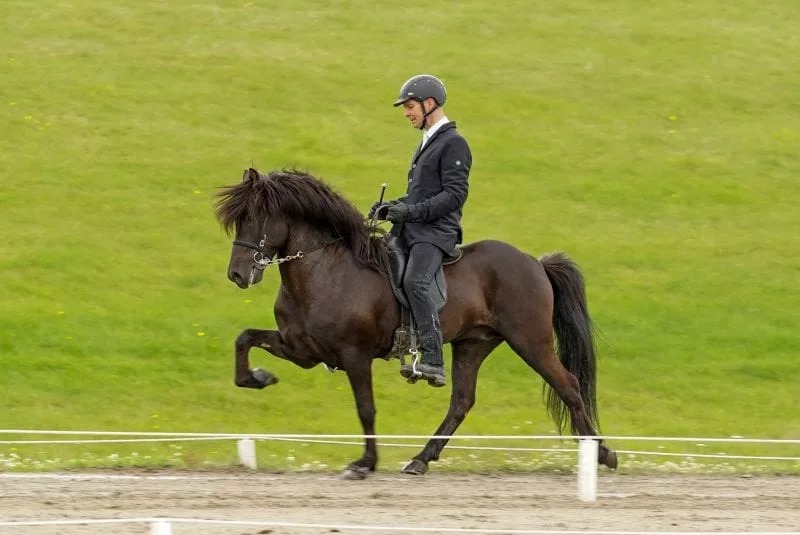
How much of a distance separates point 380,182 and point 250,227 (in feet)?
41.8

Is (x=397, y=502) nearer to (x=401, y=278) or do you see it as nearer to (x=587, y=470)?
(x=587, y=470)

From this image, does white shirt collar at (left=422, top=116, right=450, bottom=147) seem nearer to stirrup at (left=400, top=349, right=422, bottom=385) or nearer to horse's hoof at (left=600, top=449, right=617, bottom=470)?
stirrup at (left=400, top=349, right=422, bottom=385)

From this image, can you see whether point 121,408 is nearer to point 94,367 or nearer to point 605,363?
point 94,367

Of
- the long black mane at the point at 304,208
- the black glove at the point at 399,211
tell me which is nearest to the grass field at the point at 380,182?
the long black mane at the point at 304,208

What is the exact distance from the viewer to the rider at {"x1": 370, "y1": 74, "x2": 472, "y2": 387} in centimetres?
962

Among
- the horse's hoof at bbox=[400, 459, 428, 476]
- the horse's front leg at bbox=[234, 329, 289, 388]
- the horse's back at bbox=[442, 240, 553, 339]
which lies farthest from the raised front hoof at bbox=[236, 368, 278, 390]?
the horse's back at bbox=[442, 240, 553, 339]

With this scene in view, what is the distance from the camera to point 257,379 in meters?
9.78

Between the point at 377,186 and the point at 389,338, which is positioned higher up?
the point at 377,186

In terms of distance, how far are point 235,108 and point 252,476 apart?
54.3 ft

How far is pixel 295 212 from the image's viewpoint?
31.8 feet

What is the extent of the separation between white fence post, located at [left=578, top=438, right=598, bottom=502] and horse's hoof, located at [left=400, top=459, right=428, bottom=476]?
1.60 meters

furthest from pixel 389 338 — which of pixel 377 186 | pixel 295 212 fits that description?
pixel 377 186

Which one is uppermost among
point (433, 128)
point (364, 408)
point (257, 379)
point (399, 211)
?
point (433, 128)

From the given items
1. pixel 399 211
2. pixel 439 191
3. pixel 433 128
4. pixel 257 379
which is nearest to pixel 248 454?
pixel 257 379
